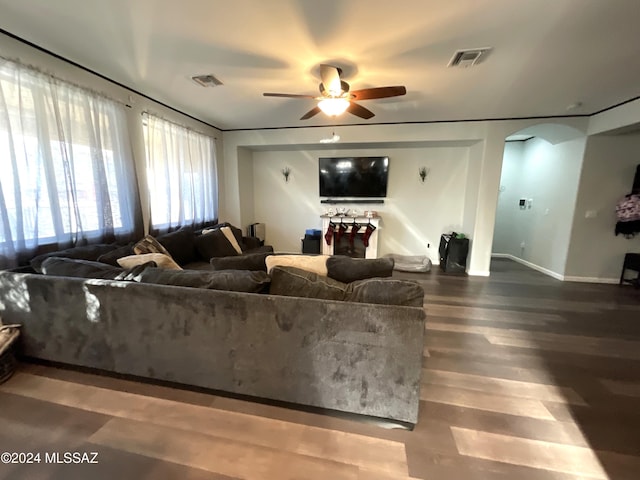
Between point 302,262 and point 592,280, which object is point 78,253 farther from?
point 592,280

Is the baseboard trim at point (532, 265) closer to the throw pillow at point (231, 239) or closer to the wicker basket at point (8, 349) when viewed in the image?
the throw pillow at point (231, 239)

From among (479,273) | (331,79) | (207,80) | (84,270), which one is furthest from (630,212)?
(84,270)

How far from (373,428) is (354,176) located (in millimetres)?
4330

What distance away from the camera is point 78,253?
92.5 inches

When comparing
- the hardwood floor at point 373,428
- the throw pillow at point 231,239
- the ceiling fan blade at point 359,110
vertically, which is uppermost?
the ceiling fan blade at point 359,110

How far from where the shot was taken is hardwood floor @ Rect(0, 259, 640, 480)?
4.26ft

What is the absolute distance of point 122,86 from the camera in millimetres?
3033

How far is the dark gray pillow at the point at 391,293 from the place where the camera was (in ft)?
4.81

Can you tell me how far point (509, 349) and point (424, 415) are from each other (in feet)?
4.01

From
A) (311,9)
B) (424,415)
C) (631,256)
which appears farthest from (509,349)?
(631,256)

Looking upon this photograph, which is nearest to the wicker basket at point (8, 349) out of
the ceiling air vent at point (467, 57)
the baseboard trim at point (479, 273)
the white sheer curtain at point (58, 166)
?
the white sheer curtain at point (58, 166)

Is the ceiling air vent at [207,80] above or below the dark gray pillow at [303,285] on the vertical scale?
above

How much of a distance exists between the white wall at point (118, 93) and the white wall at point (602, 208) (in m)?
5.87

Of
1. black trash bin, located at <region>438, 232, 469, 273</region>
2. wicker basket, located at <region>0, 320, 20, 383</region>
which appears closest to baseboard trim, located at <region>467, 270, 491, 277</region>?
black trash bin, located at <region>438, 232, 469, 273</region>
